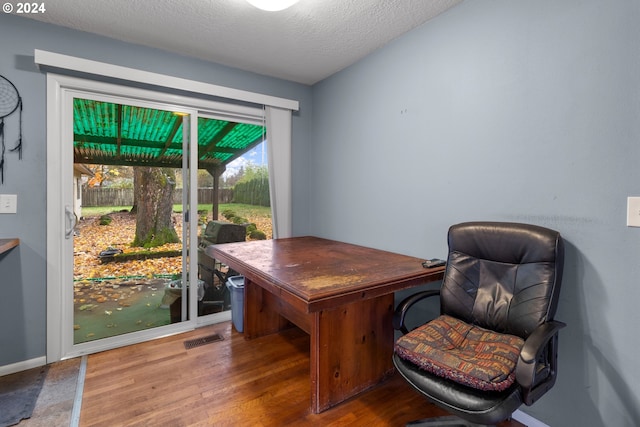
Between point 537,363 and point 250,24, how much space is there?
2598 millimetres

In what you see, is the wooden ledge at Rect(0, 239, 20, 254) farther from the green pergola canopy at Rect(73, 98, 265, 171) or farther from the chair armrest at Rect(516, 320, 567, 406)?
the chair armrest at Rect(516, 320, 567, 406)

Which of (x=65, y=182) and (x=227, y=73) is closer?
(x=65, y=182)

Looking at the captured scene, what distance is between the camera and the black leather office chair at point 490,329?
1140 mm

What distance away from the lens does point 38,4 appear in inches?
76.0

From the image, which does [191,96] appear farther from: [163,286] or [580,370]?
[580,370]

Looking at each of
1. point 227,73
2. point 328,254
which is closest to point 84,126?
point 227,73

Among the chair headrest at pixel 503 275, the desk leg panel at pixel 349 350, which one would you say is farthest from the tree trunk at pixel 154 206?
the chair headrest at pixel 503 275

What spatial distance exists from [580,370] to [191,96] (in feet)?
10.7

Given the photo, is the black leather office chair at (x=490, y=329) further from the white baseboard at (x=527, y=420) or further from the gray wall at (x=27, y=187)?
the gray wall at (x=27, y=187)

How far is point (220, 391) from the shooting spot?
1.90 metres

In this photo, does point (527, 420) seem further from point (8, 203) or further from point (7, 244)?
point (8, 203)

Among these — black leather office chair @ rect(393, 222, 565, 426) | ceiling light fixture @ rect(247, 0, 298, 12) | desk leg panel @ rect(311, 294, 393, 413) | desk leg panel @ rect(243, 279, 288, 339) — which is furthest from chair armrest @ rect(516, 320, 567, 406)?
ceiling light fixture @ rect(247, 0, 298, 12)

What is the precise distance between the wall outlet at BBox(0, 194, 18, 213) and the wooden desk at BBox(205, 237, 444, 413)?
1.41 metres

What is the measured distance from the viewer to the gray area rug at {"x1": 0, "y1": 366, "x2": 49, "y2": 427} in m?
1.68
